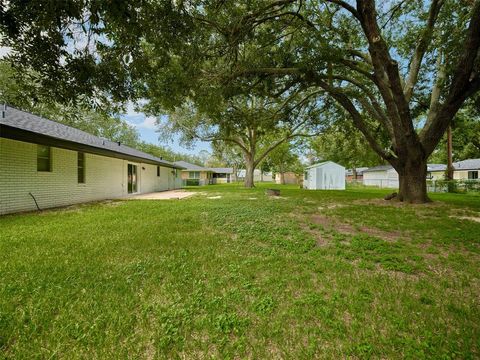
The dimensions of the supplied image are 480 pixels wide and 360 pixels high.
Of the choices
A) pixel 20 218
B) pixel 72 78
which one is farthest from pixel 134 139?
pixel 72 78

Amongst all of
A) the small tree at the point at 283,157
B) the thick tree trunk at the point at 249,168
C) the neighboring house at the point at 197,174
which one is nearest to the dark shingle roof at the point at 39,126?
the thick tree trunk at the point at 249,168

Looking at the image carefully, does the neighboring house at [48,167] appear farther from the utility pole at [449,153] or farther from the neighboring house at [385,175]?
the neighboring house at [385,175]

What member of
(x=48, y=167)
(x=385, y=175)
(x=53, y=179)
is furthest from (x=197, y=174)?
(x=48, y=167)

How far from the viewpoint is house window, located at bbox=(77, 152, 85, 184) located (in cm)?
1073

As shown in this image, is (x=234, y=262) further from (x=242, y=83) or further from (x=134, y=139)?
(x=134, y=139)

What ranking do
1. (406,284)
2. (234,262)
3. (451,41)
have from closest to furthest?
(406,284)
(234,262)
(451,41)

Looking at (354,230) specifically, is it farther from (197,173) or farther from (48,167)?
(197,173)

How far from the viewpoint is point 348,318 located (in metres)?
2.19

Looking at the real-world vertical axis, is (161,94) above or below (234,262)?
above

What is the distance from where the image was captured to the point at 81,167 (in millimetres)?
10922

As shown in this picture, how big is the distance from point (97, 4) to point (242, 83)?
6.52 metres

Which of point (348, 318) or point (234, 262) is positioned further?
point (234, 262)

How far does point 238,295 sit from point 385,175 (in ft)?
114

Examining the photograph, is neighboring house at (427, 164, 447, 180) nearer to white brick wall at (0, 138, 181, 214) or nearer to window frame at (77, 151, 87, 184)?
white brick wall at (0, 138, 181, 214)
